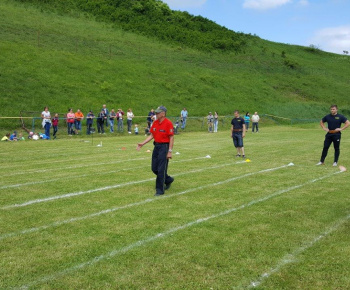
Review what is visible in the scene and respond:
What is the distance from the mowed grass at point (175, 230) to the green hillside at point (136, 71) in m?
19.7

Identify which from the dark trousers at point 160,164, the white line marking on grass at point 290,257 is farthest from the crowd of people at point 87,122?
the white line marking on grass at point 290,257

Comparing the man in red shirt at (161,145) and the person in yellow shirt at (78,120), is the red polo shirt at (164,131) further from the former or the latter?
the person in yellow shirt at (78,120)

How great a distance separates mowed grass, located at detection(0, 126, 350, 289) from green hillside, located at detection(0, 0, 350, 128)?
19671 millimetres

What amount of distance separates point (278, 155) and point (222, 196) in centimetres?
847

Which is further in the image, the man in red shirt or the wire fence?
the wire fence

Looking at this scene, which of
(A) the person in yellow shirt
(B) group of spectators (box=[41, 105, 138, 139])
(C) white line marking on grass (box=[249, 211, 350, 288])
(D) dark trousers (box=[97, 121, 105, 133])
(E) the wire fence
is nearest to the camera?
(C) white line marking on grass (box=[249, 211, 350, 288])

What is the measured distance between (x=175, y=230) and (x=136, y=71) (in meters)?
39.0

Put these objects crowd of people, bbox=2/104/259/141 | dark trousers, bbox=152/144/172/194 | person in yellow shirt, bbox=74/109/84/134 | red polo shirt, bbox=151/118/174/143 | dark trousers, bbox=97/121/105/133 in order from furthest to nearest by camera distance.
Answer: dark trousers, bbox=97/121/105/133, person in yellow shirt, bbox=74/109/84/134, crowd of people, bbox=2/104/259/141, red polo shirt, bbox=151/118/174/143, dark trousers, bbox=152/144/172/194

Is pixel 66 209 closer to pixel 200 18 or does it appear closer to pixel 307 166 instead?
pixel 307 166

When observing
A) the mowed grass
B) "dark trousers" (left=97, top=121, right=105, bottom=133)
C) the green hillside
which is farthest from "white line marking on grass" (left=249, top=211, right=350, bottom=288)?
the green hillside

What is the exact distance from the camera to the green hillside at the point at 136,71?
3391 centimetres

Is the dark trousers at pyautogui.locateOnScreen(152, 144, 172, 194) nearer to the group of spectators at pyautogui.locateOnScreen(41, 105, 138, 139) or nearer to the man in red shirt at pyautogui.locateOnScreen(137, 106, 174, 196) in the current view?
the man in red shirt at pyautogui.locateOnScreen(137, 106, 174, 196)

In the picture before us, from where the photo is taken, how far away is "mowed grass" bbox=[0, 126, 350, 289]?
4520 millimetres

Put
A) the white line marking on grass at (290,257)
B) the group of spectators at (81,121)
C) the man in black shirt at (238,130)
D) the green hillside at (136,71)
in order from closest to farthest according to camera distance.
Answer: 1. the white line marking on grass at (290,257)
2. the man in black shirt at (238,130)
3. the group of spectators at (81,121)
4. the green hillside at (136,71)
